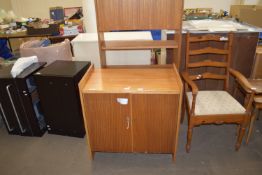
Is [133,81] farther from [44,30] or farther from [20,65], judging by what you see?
[44,30]

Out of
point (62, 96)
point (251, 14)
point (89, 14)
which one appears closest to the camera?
point (62, 96)

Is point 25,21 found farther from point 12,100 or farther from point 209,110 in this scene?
point 209,110

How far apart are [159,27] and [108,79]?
0.62 m

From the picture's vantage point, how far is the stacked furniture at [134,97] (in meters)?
1.52

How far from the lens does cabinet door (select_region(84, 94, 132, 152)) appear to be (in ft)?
5.05

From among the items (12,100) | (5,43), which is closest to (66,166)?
(12,100)

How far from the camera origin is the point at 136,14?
65.9 inches

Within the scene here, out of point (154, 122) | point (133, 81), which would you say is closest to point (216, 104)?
point (154, 122)

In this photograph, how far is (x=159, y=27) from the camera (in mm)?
1712

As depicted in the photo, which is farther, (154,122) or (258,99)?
(258,99)

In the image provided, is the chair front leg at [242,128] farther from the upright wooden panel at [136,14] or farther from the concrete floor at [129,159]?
the upright wooden panel at [136,14]

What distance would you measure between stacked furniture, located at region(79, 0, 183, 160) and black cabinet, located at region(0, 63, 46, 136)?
710 mm

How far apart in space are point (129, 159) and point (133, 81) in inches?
29.4

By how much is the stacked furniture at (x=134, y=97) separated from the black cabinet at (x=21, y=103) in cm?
71
